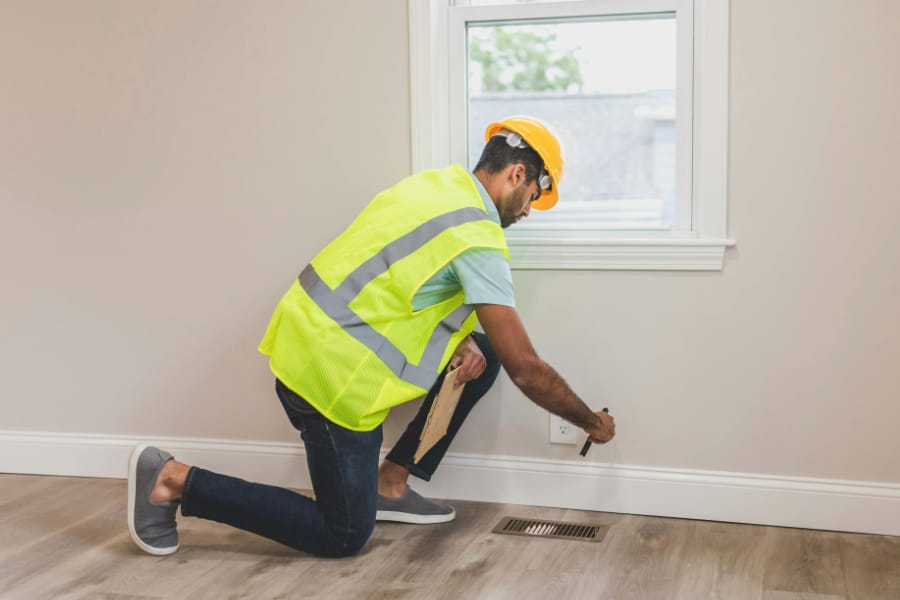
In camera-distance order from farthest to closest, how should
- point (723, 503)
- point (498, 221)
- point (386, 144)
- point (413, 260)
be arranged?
point (386, 144), point (723, 503), point (498, 221), point (413, 260)

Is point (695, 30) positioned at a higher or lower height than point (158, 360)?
higher

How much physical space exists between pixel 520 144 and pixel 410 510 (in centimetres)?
106

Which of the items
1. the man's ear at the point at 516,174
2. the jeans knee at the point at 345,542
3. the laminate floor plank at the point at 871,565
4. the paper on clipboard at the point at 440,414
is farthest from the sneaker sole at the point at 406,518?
the laminate floor plank at the point at 871,565

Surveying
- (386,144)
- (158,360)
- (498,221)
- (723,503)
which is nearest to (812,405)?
(723,503)

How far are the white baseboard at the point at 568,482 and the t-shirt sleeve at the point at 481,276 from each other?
30.4 inches

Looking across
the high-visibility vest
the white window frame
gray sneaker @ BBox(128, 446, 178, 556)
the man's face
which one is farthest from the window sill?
gray sneaker @ BBox(128, 446, 178, 556)

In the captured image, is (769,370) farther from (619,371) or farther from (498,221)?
(498,221)

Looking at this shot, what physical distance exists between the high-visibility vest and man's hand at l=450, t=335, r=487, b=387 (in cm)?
19

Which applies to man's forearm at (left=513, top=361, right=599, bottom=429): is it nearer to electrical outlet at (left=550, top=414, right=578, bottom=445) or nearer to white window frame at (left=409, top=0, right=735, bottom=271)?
electrical outlet at (left=550, top=414, right=578, bottom=445)

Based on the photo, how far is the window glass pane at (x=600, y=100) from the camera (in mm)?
2887

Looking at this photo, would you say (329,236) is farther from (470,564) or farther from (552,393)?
(470,564)

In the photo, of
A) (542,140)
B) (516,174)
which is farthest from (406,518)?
(542,140)

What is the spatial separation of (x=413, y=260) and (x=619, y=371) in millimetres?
791

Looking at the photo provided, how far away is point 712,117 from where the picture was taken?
108 inches
